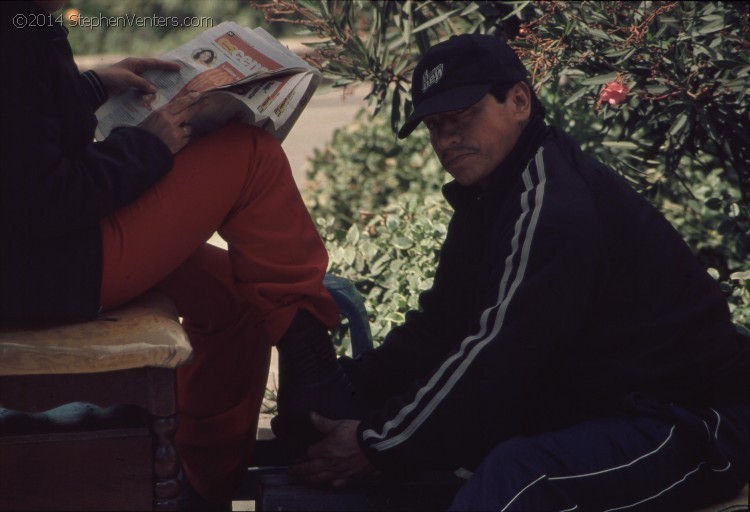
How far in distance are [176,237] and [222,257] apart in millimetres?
356

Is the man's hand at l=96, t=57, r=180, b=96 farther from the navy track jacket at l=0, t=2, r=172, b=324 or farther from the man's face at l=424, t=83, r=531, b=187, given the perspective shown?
the man's face at l=424, t=83, r=531, b=187

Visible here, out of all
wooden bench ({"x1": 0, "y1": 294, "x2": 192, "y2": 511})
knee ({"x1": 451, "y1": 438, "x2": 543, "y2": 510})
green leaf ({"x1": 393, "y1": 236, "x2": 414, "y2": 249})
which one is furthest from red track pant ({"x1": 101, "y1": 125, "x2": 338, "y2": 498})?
green leaf ({"x1": 393, "y1": 236, "x2": 414, "y2": 249})

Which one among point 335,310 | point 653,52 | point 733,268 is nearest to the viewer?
point 335,310

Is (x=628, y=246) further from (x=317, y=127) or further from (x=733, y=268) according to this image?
(x=317, y=127)

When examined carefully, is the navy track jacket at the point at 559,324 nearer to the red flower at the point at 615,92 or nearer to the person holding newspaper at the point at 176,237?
the person holding newspaper at the point at 176,237

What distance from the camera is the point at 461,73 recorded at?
2.42m

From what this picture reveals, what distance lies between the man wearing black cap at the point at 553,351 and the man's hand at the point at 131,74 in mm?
600

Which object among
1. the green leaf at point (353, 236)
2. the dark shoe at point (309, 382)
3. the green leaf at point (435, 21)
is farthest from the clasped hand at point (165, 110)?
the green leaf at point (353, 236)

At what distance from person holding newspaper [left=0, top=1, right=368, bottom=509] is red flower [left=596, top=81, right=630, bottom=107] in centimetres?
136

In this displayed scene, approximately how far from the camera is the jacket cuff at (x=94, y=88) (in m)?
2.48

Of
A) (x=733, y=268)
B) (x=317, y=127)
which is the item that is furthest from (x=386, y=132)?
(x=317, y=127)

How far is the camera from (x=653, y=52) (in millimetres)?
3412

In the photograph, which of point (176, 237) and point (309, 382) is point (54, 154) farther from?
point (309, 382)

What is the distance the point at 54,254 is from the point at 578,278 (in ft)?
3.58
